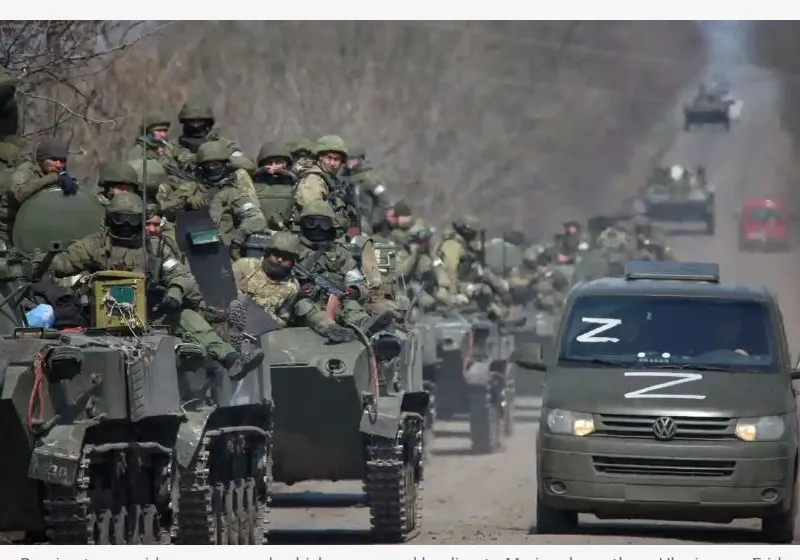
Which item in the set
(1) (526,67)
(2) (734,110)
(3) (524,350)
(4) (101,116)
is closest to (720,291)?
(3) (524,350)

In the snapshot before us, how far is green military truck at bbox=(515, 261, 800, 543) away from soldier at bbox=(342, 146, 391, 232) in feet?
20.8

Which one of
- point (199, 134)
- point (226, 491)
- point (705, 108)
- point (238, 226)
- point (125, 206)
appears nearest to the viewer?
point (125, 206)

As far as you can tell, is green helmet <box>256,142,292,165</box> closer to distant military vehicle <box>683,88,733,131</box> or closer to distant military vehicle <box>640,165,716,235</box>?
distant military vehicle <box>683,88,733,131</box>

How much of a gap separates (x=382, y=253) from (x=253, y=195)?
1148 millimetres

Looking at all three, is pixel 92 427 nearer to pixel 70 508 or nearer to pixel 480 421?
pixel 70 508

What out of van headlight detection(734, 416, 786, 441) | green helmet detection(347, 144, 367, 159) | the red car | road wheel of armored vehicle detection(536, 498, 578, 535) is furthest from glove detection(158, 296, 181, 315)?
the red car

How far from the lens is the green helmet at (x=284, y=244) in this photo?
17516mm

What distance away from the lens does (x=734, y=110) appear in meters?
60.0

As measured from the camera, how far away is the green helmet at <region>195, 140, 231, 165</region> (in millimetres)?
19797

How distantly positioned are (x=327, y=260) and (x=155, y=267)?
2.41m

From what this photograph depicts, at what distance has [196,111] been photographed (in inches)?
827

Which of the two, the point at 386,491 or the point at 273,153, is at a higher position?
the point at 273,153

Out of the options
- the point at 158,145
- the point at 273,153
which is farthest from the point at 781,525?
the point at 158,145

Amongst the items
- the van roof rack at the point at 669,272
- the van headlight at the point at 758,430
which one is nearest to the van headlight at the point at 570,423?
the van headlight at the point at 758,430
